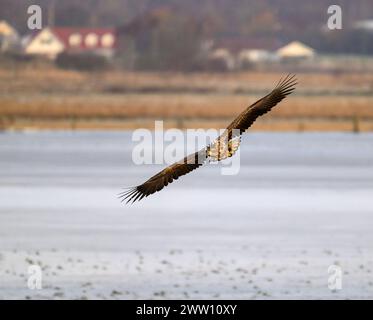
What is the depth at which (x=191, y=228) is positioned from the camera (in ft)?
62.2

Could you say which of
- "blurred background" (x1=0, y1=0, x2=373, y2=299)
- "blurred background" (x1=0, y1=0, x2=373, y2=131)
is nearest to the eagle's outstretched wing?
"blurred background" (x1=0, y1=0, x2=373, y2=299)

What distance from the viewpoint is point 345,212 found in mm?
20469

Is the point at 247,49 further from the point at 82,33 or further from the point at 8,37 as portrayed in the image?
the point at 8,37

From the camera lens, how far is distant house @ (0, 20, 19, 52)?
7079cm

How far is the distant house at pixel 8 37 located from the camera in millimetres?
70787

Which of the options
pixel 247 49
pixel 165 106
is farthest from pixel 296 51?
pixel 165 106

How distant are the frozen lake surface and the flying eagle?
8.28 ft

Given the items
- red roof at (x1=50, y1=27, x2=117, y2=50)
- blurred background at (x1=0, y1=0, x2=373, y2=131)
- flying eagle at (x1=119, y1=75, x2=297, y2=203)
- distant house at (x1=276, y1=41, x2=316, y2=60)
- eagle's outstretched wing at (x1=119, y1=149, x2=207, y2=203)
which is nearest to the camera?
flying eagle at (x1=119, y1=75, x2=297, y2=203)

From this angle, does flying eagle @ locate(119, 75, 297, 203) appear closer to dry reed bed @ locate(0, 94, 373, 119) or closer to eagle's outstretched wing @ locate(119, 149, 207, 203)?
eagle's outstretched wing @ locate(119, 149, 207, 203)

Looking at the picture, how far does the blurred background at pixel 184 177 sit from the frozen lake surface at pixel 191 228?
0.11ft

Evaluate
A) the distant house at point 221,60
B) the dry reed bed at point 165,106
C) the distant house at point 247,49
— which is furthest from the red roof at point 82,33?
the dry reed bed at point 165,106

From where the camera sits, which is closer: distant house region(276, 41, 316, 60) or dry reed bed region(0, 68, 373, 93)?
dry reed bed region(0, 68, 373, 93)

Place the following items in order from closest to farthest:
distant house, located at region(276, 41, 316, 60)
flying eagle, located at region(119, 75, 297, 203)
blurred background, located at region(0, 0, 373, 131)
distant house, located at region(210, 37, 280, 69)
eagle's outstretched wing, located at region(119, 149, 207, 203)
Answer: flying eagle, located at region(119, 75, 297, 203), eagle's outstretched wing, located at region(119, 149, 207, 203), blurred background, located at region(0, 0, 373, 131), distant house, located at region(210, 37, 280, 69), distant house, located at region(276, 41, 316, 60)
